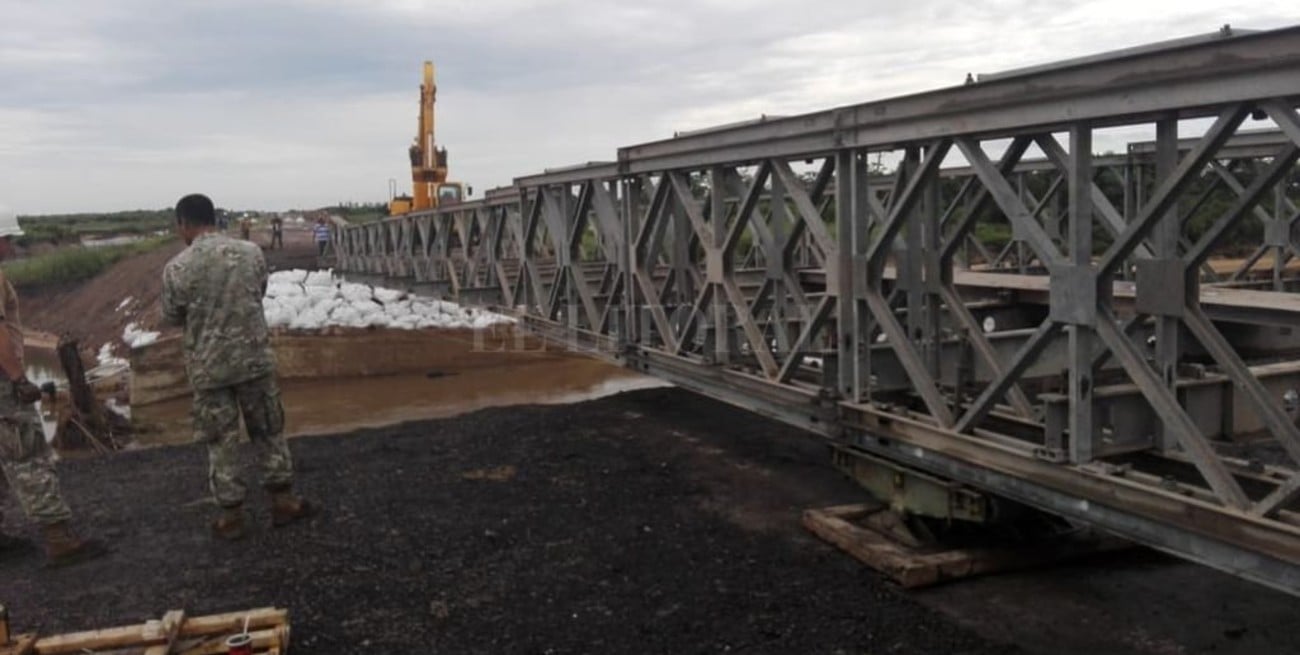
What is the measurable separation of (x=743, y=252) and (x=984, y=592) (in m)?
11.7

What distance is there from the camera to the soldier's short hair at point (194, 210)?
620 centimetres

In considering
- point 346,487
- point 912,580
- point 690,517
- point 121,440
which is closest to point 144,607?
point 346,487

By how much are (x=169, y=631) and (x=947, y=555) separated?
364 centimetres

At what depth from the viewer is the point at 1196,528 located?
3.54 metres

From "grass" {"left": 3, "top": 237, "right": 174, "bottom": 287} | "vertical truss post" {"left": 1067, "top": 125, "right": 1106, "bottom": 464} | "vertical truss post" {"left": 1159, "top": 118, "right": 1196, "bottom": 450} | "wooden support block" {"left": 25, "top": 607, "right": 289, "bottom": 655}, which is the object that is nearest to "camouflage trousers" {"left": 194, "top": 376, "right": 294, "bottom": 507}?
"wooden support block" {"left": 25, "top": 607, "right": 289, "bottom": 655}

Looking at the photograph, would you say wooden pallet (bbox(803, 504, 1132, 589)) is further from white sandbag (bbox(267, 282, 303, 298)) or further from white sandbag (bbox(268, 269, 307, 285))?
white sandbag (bbox(268, 269, 307, 285))

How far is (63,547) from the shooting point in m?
5.96

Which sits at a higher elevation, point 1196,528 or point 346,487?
point 1196,528

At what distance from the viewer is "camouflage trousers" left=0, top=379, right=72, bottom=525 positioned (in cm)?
580

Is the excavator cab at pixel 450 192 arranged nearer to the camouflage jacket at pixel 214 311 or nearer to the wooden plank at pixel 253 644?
the camouflage jacket at pixel 214 311

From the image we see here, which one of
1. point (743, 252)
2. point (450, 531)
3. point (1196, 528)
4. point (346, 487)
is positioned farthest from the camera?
point (743, 252)

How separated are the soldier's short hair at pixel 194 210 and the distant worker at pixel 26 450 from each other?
0.98 metres

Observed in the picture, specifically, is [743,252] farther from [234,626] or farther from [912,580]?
[234,626]

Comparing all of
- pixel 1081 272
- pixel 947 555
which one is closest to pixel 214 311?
pixel 947 555
